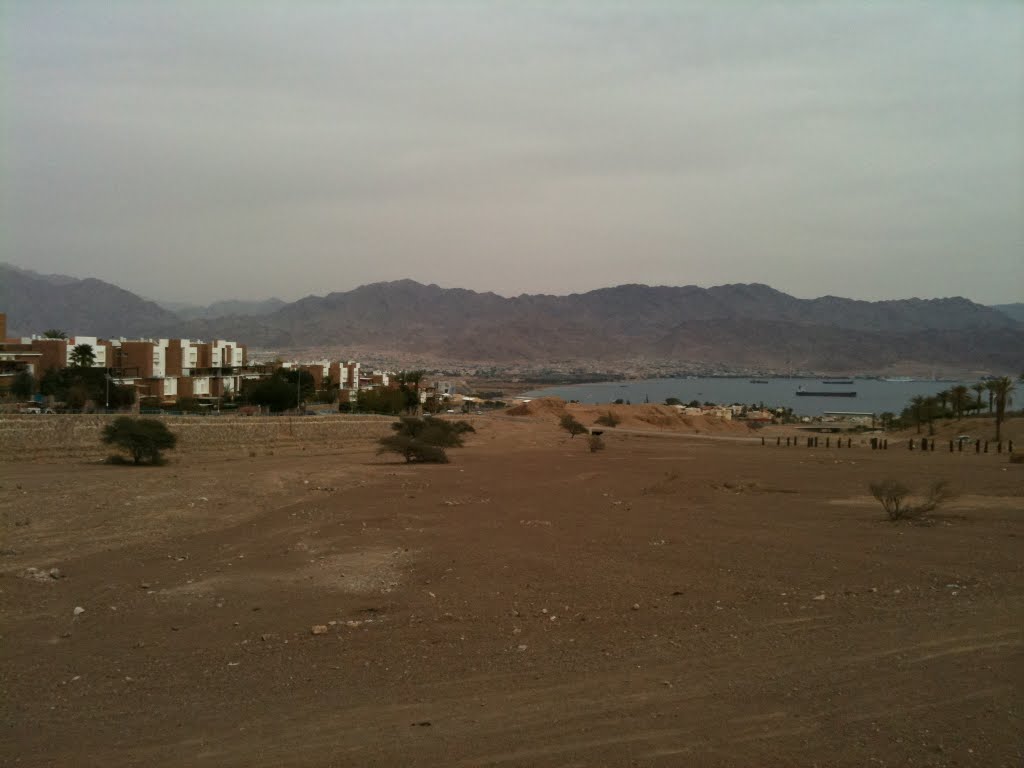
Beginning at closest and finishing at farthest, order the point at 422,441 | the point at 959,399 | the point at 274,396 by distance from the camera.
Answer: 1. the point at 422,441
2. the point at 274,396
3. the point at 959,399

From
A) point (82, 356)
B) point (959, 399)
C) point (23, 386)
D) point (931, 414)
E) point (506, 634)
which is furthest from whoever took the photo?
point (959, 399)

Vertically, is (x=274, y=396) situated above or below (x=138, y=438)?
above

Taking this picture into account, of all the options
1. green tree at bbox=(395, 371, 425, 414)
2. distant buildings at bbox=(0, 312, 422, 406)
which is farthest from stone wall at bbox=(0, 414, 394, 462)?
green tree at bbox=(395, 371, 425, 414)

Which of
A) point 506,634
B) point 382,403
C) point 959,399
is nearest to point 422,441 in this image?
point 506,634

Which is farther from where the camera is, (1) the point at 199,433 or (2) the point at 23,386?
(2) the point at 23,386

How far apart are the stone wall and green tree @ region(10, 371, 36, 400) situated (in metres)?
18.9

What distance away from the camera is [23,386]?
57.1m

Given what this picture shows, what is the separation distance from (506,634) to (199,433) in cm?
3575

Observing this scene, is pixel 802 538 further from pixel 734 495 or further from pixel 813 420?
pixel 813 420

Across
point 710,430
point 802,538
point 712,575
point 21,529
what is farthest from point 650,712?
point 710,430

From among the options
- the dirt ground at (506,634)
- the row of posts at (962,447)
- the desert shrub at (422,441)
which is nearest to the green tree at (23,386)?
the desert shrub at (422,441)

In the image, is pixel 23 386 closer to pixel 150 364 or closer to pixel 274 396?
pixel 150 364

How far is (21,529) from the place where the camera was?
17.5m

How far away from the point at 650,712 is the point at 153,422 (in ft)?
102
